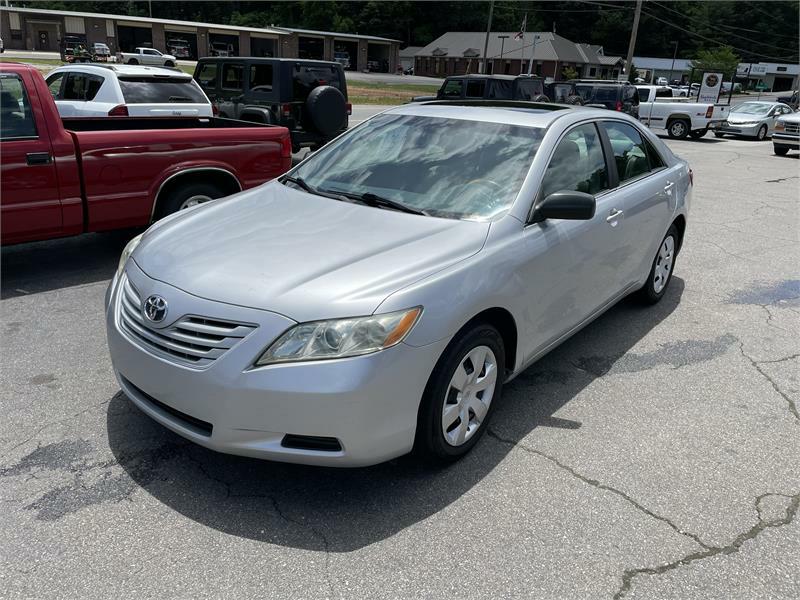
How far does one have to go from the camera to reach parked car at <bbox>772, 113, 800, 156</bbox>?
1964 cm

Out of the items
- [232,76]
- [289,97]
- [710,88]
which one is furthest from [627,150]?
[710,88]

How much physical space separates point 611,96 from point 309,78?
43.5 ft

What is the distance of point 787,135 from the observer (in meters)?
19.8

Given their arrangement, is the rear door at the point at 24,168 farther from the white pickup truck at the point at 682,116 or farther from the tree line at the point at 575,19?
the tree line at the point at 575,19

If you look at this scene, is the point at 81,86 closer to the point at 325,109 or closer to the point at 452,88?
the point at 325,109

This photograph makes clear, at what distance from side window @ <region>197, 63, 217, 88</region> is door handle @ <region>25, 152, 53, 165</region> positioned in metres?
8.33

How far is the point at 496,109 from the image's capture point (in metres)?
4.36

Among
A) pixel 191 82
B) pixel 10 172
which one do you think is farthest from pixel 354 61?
pixel 10 172

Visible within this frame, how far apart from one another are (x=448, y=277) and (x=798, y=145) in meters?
20.8

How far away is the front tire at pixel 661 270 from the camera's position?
17.9ft

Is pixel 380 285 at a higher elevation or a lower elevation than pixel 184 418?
higher

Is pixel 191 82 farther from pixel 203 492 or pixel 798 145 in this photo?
pixel 798 145

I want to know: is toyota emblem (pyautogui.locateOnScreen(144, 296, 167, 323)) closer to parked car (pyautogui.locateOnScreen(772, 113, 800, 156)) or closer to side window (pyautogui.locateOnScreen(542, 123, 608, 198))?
side window (pyautogui.locateOnScreen(542, 123, 608, 198))

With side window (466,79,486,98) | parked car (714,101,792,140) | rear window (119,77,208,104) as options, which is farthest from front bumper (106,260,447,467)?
parked car (714,101,792,140)
